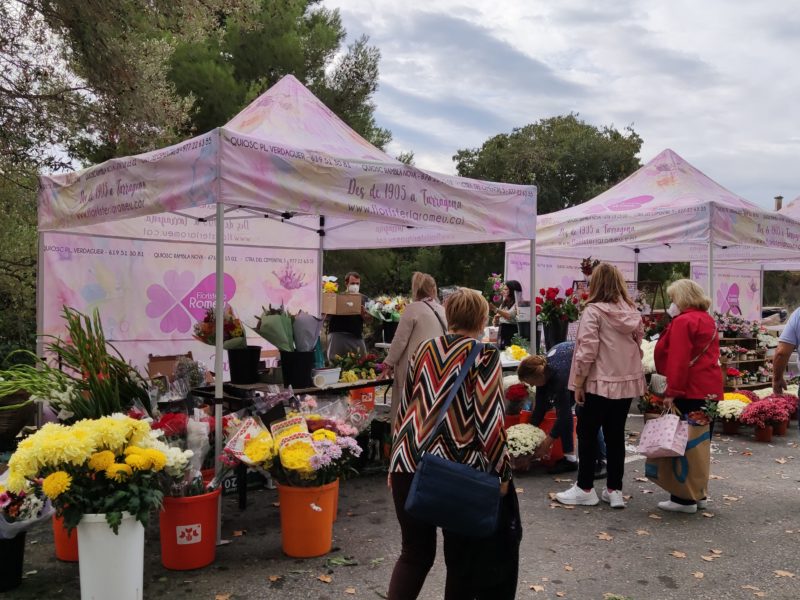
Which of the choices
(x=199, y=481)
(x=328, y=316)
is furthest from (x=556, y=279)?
(x=199, y=481)

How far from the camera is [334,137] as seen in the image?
5.45m

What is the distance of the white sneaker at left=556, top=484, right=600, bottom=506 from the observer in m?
4.95

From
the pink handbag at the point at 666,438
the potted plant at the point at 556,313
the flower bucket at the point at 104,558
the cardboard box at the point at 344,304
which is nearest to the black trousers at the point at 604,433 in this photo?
the pink handbag at the point at 666,438

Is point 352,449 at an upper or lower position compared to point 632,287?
lower

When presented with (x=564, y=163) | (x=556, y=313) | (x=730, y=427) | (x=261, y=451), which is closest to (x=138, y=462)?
(x=261, y=451)

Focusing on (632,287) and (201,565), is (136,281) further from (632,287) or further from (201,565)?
(632,287)

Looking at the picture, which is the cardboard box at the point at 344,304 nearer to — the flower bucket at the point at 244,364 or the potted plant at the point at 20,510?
the flower bucket at the point at 244,364

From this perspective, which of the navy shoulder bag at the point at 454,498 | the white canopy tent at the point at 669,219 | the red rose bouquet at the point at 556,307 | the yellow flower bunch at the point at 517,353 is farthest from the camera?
the white canopy tent at the point at 669,219

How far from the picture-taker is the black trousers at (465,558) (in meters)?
2.62

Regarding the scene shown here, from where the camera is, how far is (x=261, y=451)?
12.8 ft

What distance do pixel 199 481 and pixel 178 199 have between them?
5.49 ft

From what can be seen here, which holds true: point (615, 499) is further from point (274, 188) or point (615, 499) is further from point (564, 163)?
point (564, 163)

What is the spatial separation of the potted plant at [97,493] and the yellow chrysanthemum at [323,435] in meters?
0.98

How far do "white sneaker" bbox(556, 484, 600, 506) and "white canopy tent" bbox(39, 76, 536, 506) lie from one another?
212 centimetres
